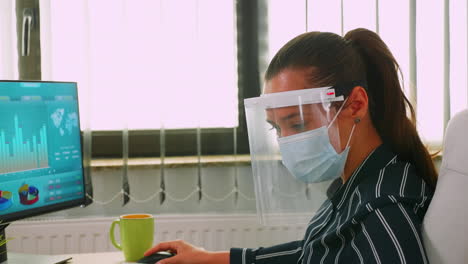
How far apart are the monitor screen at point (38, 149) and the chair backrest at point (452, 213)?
796mm

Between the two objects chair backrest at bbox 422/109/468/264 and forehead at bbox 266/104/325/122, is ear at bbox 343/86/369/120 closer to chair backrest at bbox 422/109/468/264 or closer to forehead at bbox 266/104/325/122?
forehead at bbox 266/104/325/122

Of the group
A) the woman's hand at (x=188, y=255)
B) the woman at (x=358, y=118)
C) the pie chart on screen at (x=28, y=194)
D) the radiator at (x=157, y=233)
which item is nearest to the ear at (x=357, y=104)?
the woman at (x=358, y=118)

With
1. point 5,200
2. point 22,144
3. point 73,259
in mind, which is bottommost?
point 73,259

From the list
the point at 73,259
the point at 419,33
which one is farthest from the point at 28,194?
the point at 419,33

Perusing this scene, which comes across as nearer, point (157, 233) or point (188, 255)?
point (188, 255)

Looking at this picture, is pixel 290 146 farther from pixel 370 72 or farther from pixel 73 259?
pixel 73 259

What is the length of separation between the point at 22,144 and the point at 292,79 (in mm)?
583

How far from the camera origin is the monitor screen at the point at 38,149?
3.51 ft

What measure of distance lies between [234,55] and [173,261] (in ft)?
3.26

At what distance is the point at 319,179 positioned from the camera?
1042mm

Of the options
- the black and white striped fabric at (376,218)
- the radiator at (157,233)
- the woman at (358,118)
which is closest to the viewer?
the black and white striped fabric at (376,218)

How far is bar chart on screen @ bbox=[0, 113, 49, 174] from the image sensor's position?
107 centimetres

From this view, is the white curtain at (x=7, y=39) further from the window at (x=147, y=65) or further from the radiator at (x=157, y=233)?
the radiator at (x=157, y=233)

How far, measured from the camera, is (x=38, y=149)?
3.72 feet
